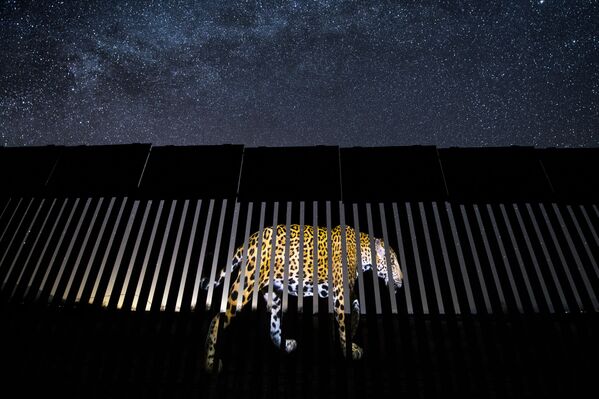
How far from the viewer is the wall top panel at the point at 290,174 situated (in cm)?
307

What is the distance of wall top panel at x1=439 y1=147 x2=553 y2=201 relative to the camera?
2.98m

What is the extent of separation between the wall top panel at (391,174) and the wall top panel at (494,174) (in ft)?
0.49

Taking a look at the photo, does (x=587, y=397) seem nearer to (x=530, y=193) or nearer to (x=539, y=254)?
(x=539, y=254)

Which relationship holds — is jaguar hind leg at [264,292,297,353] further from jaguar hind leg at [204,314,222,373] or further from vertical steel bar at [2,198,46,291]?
vertical steel bar at [2,198,46,291]

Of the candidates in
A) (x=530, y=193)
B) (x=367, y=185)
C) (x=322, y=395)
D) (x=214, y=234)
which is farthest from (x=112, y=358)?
(x=530, y=193)

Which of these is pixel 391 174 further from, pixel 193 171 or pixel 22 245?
pixel 22 245

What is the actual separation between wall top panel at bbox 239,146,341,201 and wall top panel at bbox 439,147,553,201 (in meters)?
1.06

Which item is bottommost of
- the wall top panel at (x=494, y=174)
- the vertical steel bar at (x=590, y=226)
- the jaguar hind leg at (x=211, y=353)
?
the jaguar hind leg at (x=211, y=353)

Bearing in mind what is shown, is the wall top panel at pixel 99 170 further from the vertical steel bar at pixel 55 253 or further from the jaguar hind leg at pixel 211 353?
the jaguar hind leg at pixel 211 353

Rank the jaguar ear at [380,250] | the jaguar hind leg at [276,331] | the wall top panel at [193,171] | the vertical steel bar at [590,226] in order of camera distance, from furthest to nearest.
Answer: the jaguar ear at [380,250], the jaguar hind leg at [276,331], the wall top panel at [193,171], the vertical steel bar at [590,226]

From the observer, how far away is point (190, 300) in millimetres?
2523

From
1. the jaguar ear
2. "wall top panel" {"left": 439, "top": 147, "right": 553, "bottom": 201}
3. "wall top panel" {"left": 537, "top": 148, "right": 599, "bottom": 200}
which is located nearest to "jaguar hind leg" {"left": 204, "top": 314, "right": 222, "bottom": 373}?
"wall top panel" {"left": 439, "top": 147, "right": 553, "bottom": 201}

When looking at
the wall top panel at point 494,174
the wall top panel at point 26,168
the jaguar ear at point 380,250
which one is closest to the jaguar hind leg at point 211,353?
the wall top panel at point 26,168

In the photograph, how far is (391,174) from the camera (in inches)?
124
